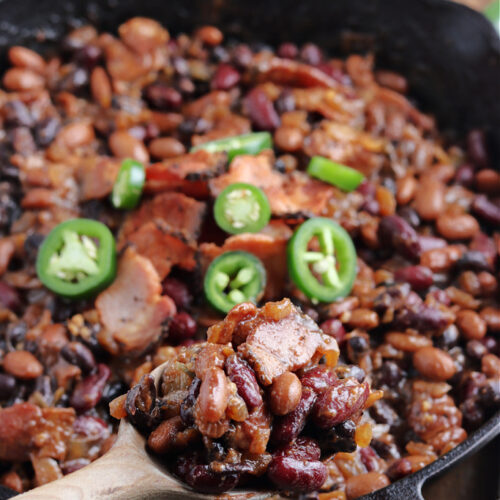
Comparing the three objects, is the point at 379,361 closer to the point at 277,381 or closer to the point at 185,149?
the point at 277,381

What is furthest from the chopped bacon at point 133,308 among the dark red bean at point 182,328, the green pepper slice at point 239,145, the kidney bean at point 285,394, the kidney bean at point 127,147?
the kidney bean at point 285,394

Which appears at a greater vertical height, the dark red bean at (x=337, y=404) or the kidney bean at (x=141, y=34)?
the dark red bean at (x=337, y=404)

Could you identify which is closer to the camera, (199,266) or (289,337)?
(289,337)

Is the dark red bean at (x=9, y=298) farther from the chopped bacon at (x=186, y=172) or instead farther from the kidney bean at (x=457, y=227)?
the kidney bean at (x=457, y=227)

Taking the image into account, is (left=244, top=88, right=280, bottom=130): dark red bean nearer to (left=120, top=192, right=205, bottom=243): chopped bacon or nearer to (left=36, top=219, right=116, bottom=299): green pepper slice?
(left=120, top=192, right=205, bottom=243): chopped bacon

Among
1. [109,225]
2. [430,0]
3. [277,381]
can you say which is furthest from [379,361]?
[430,0]

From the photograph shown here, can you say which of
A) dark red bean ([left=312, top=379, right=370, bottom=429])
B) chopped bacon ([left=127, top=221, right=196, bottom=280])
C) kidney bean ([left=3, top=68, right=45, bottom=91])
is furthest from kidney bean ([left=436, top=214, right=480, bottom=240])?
kidney bean ([left=3, top=68, right=45, bottom=91])
